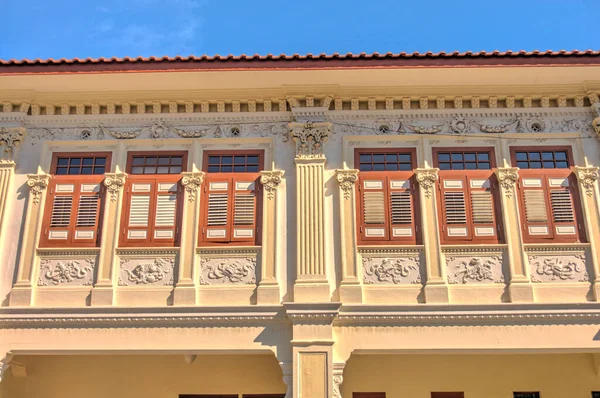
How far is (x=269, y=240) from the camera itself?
10086mm

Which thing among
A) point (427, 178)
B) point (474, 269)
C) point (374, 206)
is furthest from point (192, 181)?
point (474, 269)

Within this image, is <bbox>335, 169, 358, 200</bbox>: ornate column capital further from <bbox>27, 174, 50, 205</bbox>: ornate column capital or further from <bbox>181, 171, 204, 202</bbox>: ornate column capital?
<bbox>27, 174, 50, 205</bbox>: ornate column capital

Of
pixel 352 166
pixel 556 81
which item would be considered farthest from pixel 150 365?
pixel 556 81

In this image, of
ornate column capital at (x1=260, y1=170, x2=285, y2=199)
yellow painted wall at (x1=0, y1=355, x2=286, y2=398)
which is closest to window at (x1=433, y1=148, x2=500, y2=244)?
ornate column capital at (x1=260, y1=170, x2=285, y2=199)

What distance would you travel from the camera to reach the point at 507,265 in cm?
983

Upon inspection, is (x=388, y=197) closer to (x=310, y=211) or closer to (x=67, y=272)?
(x=310, y=211)

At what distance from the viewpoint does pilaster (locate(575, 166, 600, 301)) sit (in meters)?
9.71

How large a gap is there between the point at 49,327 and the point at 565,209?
8.59 m

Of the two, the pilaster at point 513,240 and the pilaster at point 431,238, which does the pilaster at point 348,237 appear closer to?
the pilaster at point 431,238

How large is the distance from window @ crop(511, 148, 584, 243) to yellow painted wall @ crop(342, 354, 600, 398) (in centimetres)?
226

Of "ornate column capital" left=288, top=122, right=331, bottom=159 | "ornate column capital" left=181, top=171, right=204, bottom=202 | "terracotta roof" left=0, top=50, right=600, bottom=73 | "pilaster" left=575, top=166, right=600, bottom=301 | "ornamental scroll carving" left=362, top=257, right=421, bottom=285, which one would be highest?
"terracotta roof" left=0, top=50, right=600, bottom=73

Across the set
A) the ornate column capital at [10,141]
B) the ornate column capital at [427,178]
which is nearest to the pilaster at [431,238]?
the ornate column capital at [427,178]

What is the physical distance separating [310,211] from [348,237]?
2.50 ft

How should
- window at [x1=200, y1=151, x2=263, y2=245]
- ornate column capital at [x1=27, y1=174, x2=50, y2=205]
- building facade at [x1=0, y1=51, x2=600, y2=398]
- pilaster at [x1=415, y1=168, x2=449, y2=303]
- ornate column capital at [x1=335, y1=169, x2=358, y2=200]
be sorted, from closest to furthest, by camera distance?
1. building facade at [x1=0, y1=51, x2=600, y2=398]
2. pilaster at [x1=415, y1=168, x2=449, y2=303]
3. window at [x1=200, y1=151, x2=263, y2=245]
4. ornate column capital at [x1=335, y1=169, x2=358, y2=200]
5. ornate column capital at [x1=27, y1=174, x2=50, y2=205]
